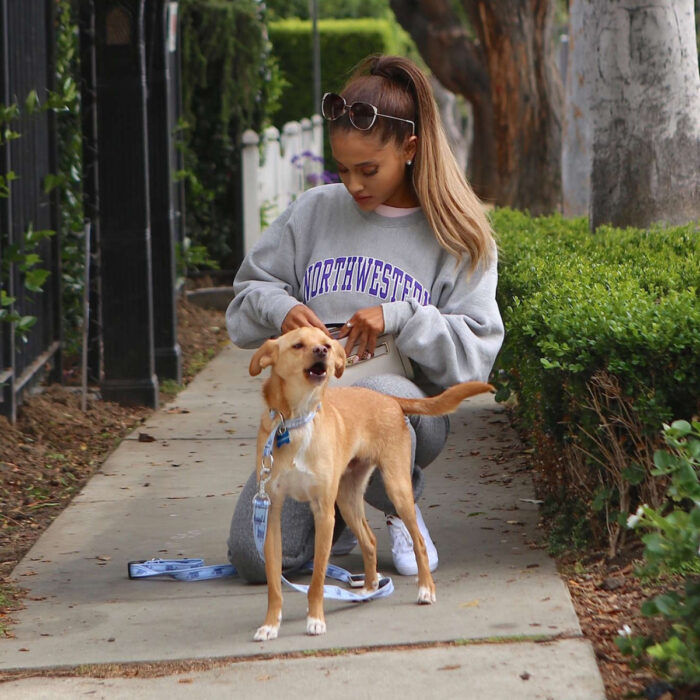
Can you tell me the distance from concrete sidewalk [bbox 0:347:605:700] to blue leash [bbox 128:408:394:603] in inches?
1.7

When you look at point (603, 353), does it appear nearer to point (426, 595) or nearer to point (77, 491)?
point (426, 595)

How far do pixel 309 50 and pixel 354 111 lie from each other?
71.6 feet

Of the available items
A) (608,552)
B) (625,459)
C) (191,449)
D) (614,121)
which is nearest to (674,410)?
(625,459)

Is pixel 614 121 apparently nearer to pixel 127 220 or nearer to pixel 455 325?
pixel 127 220

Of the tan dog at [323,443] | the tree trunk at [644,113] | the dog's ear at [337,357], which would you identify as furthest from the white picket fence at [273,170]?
the dog's ear at [337,357]

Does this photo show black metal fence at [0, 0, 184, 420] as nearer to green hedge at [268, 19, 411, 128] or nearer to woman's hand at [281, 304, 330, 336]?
woman's hand at [281, 304, 330, 336]

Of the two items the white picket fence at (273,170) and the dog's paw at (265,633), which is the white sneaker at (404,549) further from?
the white picket fence at (273,170)

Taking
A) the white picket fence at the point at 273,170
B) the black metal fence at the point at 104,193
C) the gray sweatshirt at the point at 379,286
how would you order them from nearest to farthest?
the gray sweatshirt at the point at 379,286 < the black metal fence at the point at 104,193 < the white picket fence at the point at 273,170

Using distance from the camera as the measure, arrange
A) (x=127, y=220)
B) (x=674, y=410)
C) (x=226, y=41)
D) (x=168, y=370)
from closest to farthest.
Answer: (x=674, y=410), (x=127, y=220), (x=168, y=370), (x=226, y=41)

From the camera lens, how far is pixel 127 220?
7.42 meters

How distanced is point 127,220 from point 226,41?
532 cm

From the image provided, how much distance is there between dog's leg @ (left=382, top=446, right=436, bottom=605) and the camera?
3971 millimetres

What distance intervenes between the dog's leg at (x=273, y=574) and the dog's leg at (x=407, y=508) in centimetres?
42

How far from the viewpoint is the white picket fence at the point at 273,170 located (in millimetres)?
12766
